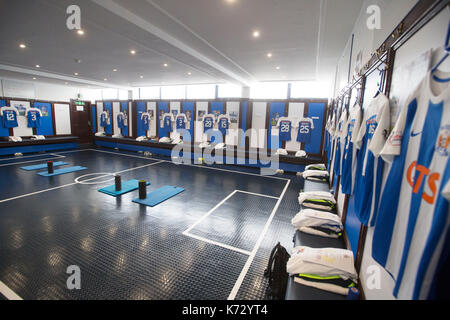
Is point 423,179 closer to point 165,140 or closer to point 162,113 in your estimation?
point 165,140

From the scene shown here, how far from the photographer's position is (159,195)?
14.5 feet

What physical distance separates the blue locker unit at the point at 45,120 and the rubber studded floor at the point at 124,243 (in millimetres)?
5806

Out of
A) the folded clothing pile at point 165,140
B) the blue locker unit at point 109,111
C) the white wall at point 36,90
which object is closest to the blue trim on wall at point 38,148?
the blue locker unit at point 109,111

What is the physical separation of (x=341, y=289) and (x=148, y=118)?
9524mm

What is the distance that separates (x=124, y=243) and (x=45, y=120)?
10159 millimetres

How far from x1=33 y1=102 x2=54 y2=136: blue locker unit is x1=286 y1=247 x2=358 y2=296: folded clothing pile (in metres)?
11.8

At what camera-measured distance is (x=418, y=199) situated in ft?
2.87

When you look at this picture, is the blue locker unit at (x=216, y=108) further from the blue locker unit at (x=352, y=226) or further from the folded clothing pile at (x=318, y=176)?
the blue locker unit at (x=352, y=226)

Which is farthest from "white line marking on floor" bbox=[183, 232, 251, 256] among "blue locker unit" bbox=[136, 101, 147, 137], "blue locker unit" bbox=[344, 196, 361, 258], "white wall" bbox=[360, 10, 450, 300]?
"blue locker unit" bbox=[136, 101, 147, 137]

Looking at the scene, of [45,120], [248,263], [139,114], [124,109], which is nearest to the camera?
→ [248,263]

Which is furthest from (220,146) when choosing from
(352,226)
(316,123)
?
(352,226)

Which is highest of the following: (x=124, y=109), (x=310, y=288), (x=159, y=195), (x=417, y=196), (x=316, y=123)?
(x=124, y=109)

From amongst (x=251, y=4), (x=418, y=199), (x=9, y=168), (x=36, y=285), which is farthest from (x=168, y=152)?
(x=418, y=199)

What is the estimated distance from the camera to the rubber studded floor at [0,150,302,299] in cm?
210
